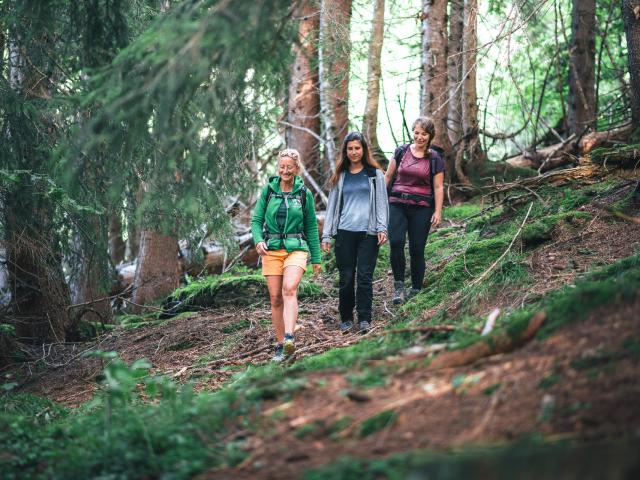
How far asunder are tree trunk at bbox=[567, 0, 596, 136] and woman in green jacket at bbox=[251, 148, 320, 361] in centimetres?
934

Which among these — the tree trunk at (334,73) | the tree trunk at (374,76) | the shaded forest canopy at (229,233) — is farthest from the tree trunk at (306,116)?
the tree trunk at (374,76)

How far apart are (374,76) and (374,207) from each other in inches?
268

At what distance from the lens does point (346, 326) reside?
836cm

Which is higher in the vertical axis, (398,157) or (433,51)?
(433,51)

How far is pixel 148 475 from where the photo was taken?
405cm

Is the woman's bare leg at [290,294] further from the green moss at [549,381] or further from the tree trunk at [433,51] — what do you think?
the tree trunk at [433,51]

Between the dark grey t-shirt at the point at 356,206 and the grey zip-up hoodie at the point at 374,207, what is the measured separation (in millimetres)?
57

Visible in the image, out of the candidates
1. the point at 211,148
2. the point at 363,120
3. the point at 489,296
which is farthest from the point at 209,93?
the point at 363,120

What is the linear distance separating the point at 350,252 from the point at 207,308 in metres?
3.83

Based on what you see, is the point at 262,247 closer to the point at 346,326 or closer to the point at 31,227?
the point at 346,326

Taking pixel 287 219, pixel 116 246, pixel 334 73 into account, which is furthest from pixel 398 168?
pixel 116 246

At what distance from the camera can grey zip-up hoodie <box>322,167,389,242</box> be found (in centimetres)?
804

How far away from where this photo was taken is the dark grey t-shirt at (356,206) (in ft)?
26.3

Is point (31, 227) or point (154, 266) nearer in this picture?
point (31, 227)
